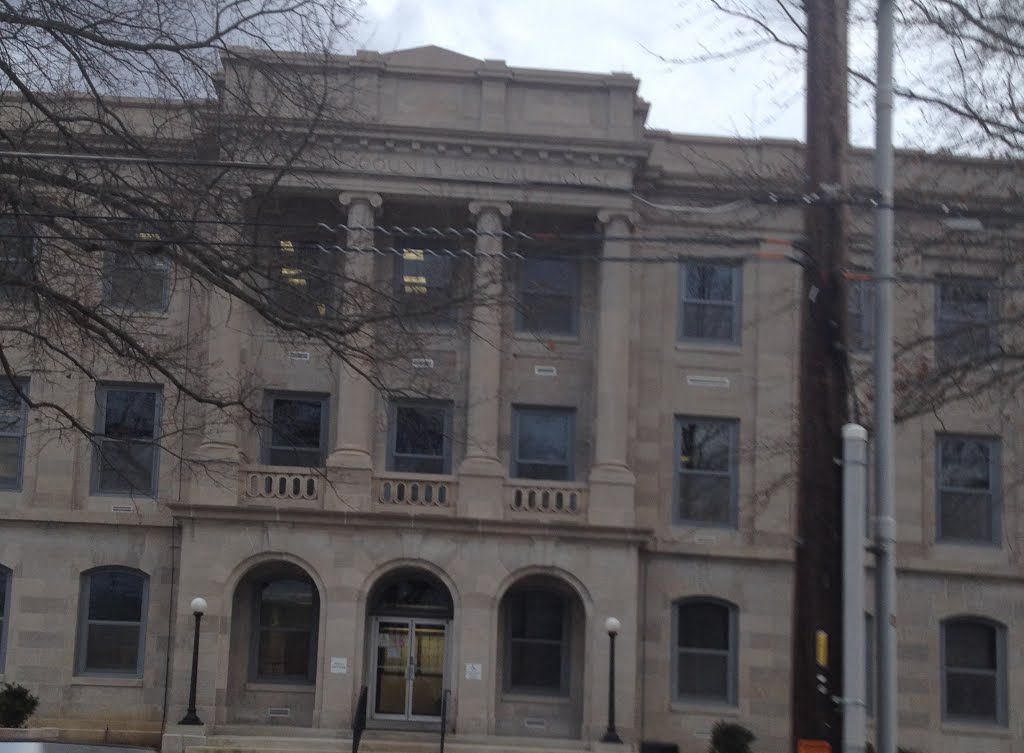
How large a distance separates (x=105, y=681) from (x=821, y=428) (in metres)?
21.2

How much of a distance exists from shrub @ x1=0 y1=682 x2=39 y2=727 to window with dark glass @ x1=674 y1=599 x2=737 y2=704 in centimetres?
1280

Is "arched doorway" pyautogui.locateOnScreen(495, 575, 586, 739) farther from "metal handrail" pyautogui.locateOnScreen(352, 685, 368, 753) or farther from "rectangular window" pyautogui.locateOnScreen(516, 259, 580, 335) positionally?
"rectangular window" pyautogui.locateOnScreen(516, 259, 580, 335)

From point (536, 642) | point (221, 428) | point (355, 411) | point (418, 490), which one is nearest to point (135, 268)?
point (221, 428)

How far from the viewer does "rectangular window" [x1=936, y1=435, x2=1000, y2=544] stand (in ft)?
92.9

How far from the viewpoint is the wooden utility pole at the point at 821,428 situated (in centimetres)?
905

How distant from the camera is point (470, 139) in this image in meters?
26.8

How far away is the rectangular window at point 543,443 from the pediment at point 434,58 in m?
7.43

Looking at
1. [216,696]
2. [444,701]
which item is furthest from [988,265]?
[216,696]

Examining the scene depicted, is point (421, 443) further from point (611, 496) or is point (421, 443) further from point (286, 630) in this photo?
point (286, 630)

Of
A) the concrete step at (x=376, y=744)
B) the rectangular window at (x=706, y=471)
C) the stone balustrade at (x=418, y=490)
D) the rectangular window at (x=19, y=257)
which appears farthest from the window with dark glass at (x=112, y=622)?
the rectangular window at (x=19, y=257)

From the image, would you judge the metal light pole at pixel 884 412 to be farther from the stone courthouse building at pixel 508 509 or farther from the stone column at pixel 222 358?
the stone column at pixel 222 358

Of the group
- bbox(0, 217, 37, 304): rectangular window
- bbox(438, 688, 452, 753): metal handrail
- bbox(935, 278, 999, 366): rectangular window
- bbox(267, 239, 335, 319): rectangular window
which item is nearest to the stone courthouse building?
bbox(438, 688, 452, 753): metal handrail

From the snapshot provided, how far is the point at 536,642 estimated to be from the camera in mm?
27906

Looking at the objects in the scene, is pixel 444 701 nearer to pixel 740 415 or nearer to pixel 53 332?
pixel 740 415
